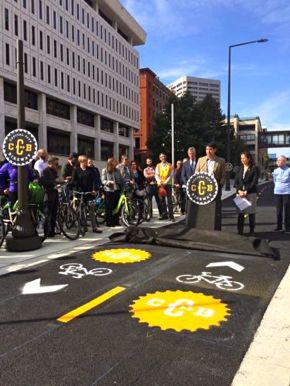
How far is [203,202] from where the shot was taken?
28.2 ft

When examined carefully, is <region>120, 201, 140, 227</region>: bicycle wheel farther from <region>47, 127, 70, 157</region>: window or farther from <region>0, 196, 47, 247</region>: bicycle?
<region>47, 127, 70, 157</region>: window

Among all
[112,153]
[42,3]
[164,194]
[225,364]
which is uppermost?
[42,3]

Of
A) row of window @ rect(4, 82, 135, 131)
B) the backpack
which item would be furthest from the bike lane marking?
row of window @ rect(4, 82, 135, 131)

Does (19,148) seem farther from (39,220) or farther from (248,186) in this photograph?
(248,186)

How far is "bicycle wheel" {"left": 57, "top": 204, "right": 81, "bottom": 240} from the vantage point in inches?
354

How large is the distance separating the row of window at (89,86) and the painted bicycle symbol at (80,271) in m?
40.6

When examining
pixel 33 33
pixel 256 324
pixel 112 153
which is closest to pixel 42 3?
pixel 33 33

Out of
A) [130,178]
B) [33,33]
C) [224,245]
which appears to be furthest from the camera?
[33,33]

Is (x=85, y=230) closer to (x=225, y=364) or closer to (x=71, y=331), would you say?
(x=71, y=331)

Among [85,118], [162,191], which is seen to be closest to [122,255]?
[162,191]

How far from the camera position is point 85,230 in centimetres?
955

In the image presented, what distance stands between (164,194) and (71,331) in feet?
27.7

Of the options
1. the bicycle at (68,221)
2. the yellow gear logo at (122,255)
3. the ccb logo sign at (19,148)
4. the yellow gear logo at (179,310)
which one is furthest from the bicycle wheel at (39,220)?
the yellow gear logo at (179,310)

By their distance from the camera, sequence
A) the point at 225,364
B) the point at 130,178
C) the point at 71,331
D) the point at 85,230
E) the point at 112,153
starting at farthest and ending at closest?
the point at 112,153
the point at 130,178
the point at 85,230
the point at 71,331
the point at 225,364
